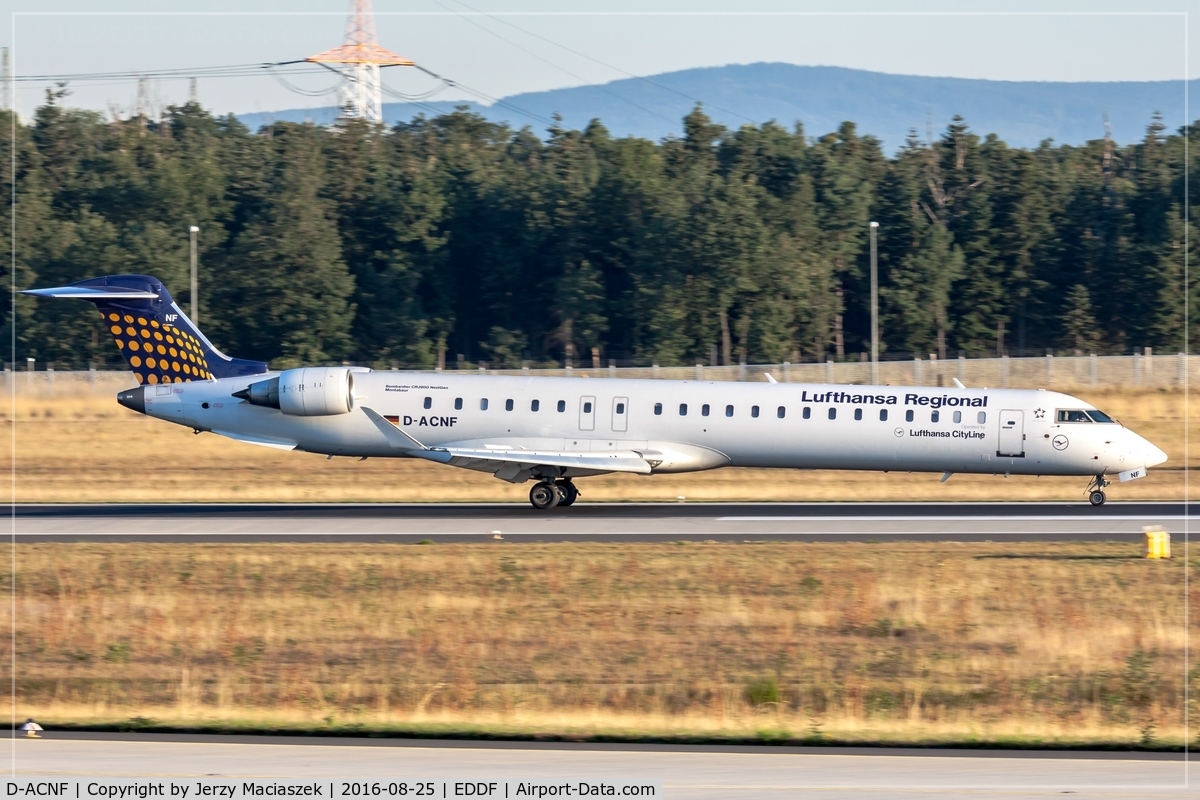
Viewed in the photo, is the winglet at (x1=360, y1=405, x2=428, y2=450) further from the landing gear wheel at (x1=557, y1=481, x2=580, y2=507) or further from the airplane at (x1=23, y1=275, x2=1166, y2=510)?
the landing gear wheel at (x1=557, y1=481, x2=580, y2=507)

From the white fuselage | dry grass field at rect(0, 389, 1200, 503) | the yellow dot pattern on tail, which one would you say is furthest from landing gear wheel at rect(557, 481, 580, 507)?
the yellow dot pattern on tail

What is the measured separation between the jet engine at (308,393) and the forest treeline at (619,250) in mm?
31885

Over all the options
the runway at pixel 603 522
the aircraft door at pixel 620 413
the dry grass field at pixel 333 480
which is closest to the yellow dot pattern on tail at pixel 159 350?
the runway at pixel 603 522

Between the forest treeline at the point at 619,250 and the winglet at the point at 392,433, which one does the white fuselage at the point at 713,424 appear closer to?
the winglet at the point at 392,433

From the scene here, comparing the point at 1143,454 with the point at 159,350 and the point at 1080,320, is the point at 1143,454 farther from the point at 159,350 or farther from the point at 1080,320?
the point at 1080,320

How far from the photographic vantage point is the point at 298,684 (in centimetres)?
1642

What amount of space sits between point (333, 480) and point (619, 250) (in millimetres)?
32218

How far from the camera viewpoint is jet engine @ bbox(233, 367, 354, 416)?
2919 centimetres

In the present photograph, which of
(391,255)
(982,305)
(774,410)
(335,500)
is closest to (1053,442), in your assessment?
(774,410)

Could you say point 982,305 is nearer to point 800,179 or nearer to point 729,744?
point 800,179

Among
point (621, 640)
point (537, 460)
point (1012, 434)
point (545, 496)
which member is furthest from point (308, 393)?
point (1012, 434)

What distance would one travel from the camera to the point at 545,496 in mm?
29562

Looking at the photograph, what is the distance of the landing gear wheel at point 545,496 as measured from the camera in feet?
96.9

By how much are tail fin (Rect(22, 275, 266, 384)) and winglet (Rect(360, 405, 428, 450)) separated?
336cm
